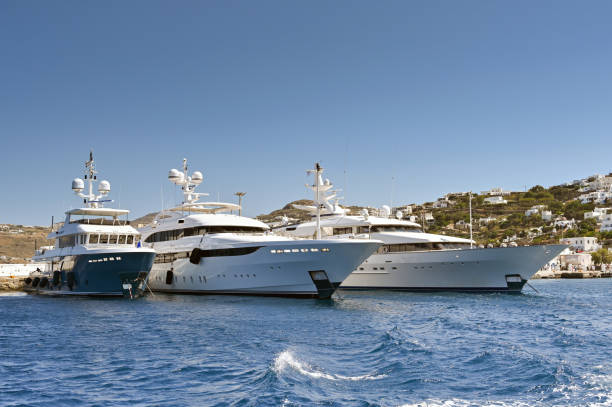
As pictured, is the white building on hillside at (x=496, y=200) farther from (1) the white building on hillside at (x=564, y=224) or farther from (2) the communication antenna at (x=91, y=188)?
(2) the communication antenna at (x=91, y=188)

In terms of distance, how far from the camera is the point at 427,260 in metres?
37.0

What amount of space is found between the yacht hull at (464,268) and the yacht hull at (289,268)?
7.12m

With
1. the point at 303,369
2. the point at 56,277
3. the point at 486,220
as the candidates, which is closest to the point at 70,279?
the point at 56,277

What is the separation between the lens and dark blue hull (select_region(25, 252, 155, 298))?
3203cm

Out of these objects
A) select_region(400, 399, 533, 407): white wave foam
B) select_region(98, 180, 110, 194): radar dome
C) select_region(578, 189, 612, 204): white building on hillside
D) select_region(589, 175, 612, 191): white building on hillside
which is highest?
select_region(589, 175, 612, 191): white building on hillside

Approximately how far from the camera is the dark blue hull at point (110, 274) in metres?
32.0

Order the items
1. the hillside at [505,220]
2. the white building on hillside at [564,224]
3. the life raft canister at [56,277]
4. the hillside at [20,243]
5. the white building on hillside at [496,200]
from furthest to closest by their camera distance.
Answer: the white building on hillside at [496,200] < the white building on hillside at [564,224] < the hillside at [505,220] < the hillside at [20,243] < the life raft canister at [56,277]

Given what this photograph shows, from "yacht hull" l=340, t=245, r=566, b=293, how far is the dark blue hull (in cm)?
1660

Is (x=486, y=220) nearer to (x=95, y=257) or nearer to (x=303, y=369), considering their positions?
(x=95, y=257)

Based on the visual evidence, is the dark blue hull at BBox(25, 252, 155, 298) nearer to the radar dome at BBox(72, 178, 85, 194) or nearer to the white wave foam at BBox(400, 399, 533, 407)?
the radar dome at BBox(72, 178, 85, 194)

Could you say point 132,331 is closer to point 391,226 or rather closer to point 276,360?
point 276,360

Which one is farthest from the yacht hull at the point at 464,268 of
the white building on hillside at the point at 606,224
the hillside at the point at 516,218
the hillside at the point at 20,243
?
the white building on hillside at the point at 606,224

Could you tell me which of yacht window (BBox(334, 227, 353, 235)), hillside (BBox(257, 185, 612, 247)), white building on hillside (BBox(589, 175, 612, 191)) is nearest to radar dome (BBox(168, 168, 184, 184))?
yacht window (BBox(334, 227, 353, 235))

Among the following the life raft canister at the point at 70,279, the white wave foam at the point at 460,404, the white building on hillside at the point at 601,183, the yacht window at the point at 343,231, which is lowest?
the white wave foam at the point at 460,404
